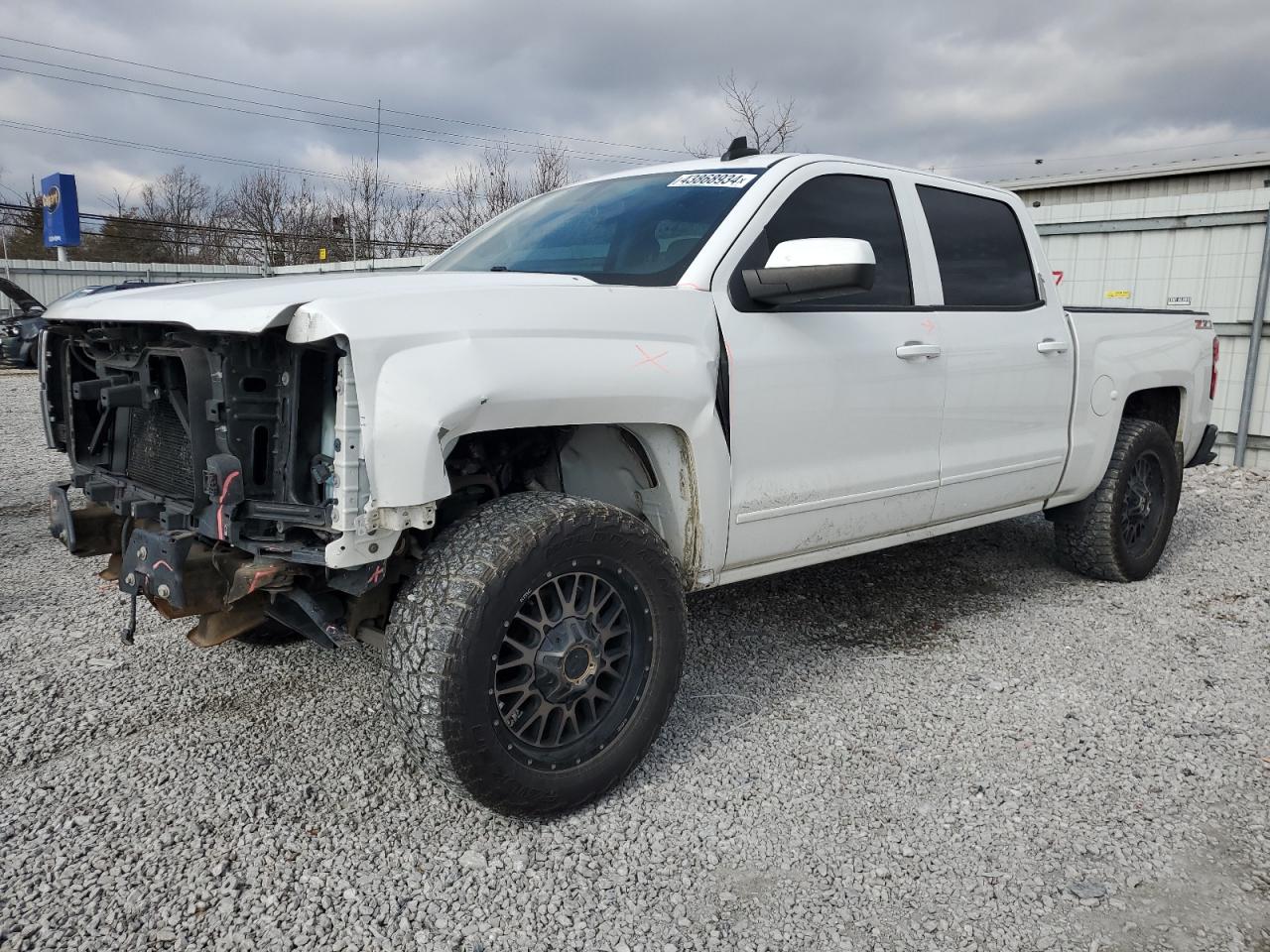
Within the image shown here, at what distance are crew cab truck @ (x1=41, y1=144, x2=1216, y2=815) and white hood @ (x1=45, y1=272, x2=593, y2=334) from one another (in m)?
0.01

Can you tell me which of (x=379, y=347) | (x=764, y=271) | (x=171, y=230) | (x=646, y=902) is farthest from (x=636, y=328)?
(x=171, y=230)

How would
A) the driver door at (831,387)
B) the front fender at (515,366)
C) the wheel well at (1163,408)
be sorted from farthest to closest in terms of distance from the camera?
the wheel well at (1163,408), the driver door at (831,387), the front fender at (515,366)

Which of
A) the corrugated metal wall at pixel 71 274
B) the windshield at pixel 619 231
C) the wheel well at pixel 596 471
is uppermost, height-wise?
the corrugated metal wall at pixel 71 274

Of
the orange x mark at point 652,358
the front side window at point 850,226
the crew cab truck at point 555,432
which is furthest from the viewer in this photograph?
the front side window at point 850,226

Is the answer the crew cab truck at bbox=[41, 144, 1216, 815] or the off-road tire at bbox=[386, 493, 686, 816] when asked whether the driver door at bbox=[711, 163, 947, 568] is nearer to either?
the crew cab truck at bbox=[41, 144, 1216, 815]

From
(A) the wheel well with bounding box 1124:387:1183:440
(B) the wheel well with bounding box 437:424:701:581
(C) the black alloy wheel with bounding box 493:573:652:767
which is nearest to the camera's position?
(C) the black alloy wheel with bounding box 493:573:652:767

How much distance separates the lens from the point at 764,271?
120 inches

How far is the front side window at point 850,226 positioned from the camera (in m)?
3.36

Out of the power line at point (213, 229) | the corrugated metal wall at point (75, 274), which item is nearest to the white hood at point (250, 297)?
the corrugated metal wall at point (75, 274)

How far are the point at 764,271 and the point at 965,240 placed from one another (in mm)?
1561

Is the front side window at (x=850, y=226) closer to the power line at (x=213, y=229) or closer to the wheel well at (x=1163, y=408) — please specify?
the wheel well at (x=1163, y=408)

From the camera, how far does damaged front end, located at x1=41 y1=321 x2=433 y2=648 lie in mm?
2354

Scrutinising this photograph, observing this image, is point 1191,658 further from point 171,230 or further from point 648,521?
point 171,230

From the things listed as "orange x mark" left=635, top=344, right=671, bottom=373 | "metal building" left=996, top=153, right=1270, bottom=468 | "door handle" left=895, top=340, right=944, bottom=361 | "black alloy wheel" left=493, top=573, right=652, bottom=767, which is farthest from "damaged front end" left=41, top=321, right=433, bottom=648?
"metal building" left=996, top=153, right=1270, bottom=468
